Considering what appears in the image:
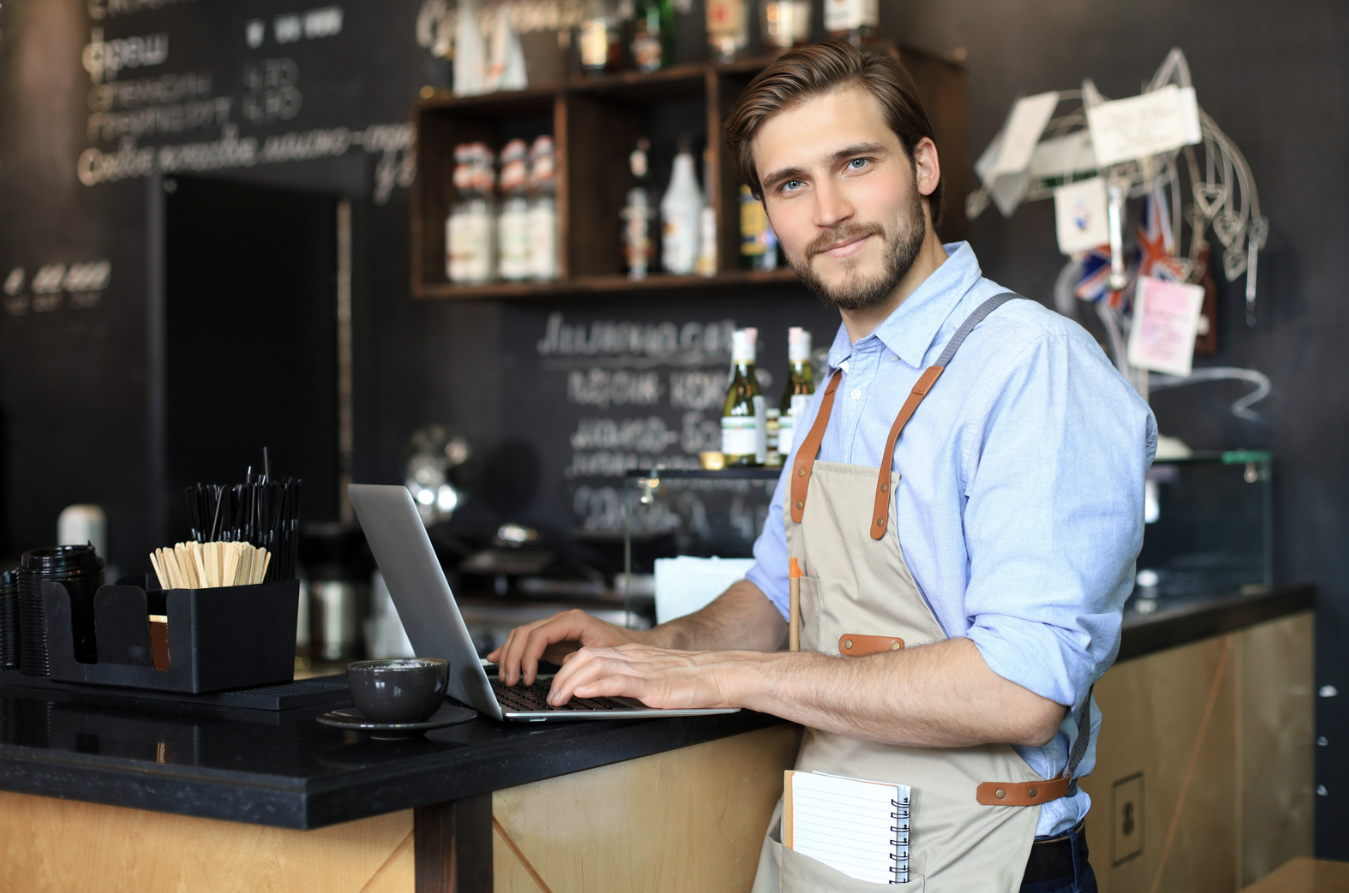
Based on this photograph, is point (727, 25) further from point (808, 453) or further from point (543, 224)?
point (808, 453)

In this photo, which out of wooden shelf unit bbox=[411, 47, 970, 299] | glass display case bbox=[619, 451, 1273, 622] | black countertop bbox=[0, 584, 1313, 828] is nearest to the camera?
black countertop bbox=[0, 584, 1313, 828]

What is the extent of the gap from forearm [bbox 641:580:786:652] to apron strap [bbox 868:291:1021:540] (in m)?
0.33

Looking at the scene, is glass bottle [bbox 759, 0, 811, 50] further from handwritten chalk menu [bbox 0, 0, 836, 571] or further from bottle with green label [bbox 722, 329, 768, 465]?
bottle with green label [bbox 722, 329, 768, 465]

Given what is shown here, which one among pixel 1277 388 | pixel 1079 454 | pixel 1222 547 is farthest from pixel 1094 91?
pixel 1079 454

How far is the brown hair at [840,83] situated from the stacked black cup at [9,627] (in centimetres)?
99

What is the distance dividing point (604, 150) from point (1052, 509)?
2252mm

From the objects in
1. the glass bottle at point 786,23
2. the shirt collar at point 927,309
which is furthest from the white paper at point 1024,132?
the shirt collar at point 927,309

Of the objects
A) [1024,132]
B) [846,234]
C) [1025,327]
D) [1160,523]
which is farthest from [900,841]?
[1024,132]

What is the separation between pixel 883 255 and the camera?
1452 millimetres

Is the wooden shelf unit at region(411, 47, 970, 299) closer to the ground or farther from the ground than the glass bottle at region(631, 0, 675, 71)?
closer to the ground

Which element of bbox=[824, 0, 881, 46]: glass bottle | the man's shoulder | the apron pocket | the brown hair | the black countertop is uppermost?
bbox=[824, 0, 881, 46]: glass bottle

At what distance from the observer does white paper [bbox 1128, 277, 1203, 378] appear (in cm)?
263

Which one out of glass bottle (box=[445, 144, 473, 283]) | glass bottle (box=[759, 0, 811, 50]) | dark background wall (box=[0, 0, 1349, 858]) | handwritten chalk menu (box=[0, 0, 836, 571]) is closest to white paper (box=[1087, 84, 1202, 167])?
dark background wall (box=[0, 0, 1349, 858])

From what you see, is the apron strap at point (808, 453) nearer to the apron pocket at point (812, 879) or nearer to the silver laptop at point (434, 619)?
the silver laptop at point (434, 619)
